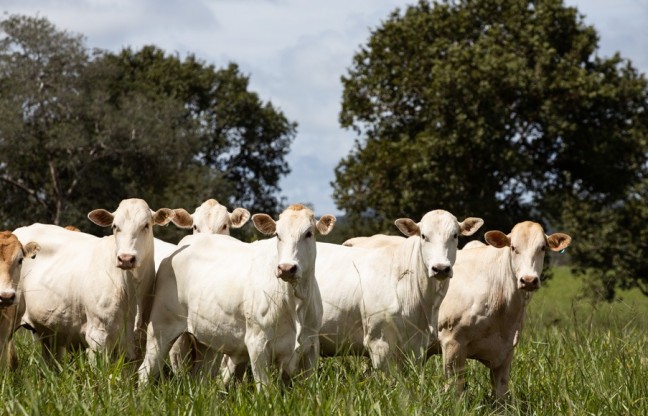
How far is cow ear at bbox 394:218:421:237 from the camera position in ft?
35.1

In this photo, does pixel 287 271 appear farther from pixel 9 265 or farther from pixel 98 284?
pixel 9 265

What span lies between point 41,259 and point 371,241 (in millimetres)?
4028

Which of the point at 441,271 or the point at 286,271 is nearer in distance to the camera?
the point at 286,271

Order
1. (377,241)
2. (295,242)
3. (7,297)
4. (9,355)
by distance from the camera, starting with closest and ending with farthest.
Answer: (295,242), (7,297), (9,355), (377,241)

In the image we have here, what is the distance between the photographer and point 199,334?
1025 cm

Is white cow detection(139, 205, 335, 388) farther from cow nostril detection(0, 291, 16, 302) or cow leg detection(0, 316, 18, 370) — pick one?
cow nostril detection(0, 291, 16, 302)

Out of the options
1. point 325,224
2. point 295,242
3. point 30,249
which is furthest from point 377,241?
point 30,249

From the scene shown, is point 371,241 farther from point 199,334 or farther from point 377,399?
point 377,399

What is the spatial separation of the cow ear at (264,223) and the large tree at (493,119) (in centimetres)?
2328

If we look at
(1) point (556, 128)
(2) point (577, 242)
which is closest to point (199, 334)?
(1) point (556, 128)

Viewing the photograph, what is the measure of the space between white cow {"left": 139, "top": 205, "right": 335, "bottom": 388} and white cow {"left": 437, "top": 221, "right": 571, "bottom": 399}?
82.3 inches

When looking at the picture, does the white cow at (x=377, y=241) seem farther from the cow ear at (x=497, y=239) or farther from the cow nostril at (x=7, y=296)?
the cow nostril at (x=7, y=296)

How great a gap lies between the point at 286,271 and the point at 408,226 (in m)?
2.16

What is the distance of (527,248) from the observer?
11008 millimetres
